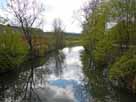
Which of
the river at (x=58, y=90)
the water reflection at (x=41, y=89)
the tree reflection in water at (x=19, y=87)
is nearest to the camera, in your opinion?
the river at (x=58, y=90)

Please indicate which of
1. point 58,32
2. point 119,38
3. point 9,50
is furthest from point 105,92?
point 58,32

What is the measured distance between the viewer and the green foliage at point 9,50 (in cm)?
2714

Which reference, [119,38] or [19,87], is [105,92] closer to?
[119,38]

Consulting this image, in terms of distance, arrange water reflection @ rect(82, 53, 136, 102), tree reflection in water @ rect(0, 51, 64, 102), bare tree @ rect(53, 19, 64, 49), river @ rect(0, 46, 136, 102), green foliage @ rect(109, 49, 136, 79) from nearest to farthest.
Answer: water reflection @ rect(82, 53, 136, 102), river @ rect(0, 46, 136, 102), tree reflection in water @ rect(0, 51, 64, 102), green foliage @ rect(109, 49, 136, 79), bare tree @ rect(53, 19, 64, 49)

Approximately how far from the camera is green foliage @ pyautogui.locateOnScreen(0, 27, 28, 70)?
2714cm

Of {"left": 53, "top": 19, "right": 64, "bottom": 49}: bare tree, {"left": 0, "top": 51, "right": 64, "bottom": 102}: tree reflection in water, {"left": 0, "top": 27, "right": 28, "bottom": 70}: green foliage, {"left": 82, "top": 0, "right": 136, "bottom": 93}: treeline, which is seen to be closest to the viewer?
{"left": 0, "top": 51, "right": 64, "bottom": 102}: tree reflection in water

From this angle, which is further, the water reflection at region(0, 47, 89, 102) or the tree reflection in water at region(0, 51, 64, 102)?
the tree reflection in water at region(0, 51, 64, 102)

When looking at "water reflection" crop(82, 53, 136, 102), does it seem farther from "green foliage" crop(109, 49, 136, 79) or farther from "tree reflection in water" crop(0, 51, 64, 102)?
"tree reflection in water" crop(0, 51, 64, 102)

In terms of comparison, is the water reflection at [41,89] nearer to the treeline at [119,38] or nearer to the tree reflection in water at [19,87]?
the tree reflection in water at [19,87]

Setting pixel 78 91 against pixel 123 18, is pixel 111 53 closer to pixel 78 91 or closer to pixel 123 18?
pixel 123 18

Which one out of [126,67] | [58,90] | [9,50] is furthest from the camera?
[9,50]

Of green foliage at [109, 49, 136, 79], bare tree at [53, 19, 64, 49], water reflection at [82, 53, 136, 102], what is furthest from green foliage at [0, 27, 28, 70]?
bare tree at [53, 19, 64, 49]

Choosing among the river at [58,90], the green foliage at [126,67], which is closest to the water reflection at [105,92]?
the river at [58,90]

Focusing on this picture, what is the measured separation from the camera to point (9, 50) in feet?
93.6
